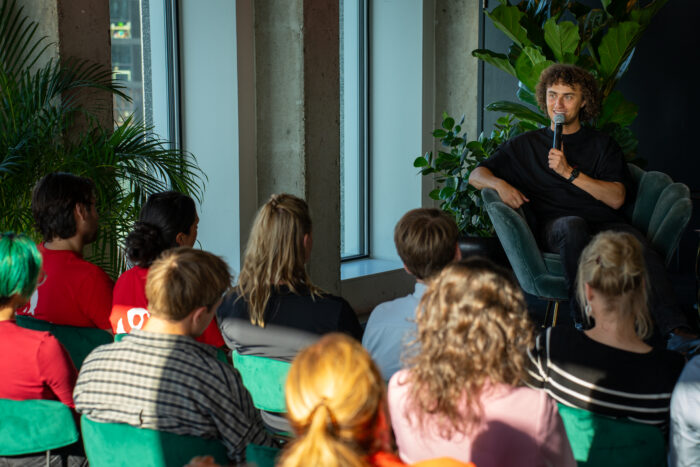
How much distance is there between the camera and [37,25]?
10.6ft

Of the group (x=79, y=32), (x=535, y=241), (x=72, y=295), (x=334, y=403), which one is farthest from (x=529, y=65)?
(x=334, y=403)

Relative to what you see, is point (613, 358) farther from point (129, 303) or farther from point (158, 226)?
point (158, 226)

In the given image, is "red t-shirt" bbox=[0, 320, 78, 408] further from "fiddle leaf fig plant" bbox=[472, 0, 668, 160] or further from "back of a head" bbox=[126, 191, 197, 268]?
"fiddle leaf fig plant" bbox=[472, 0, 668, 160]

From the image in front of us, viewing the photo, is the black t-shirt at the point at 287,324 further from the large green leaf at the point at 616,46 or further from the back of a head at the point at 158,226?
the large green leaf at the point at 616,46

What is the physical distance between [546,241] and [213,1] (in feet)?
8.34

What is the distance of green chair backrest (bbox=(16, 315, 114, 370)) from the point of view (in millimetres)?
2127

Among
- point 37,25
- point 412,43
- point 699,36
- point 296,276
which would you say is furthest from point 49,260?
point 699,36

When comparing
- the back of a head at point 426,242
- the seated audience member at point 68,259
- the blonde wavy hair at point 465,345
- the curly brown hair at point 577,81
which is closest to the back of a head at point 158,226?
the seated audience member at point 68,259

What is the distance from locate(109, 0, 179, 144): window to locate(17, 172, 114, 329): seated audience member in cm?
192

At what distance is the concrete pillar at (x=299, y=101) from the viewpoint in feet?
15.2

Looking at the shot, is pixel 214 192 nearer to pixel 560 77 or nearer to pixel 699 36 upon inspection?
pixel 560 77

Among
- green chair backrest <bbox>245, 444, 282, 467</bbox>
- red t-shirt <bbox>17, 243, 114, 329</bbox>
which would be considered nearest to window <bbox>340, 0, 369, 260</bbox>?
red t-shirt <bbox>17, 243, 114, 329</bbox>

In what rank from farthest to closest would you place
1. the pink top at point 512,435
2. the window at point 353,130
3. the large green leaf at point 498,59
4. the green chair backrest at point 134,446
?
the window at point 353,130, the large green leaf at point 498,59, the green chair backrest at point 134,446, the pink top at point 512,435

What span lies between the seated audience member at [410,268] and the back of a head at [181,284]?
51 centimetres
